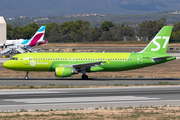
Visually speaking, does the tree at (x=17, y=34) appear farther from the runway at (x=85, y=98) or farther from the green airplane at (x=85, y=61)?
the runway at (x=85, y=98)

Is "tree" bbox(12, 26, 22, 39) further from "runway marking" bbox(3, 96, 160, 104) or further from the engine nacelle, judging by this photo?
"runway marking" bbox(3, 96, 160, 104)

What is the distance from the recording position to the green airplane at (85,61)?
4081 cm

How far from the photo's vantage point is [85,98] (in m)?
26.8

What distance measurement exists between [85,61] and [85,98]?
593 inches

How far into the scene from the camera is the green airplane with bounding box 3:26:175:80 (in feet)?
134

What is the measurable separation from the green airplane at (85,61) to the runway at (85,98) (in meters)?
8.35

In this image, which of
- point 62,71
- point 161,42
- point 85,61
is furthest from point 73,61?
point 161,42

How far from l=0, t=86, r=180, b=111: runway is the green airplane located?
27.4ft

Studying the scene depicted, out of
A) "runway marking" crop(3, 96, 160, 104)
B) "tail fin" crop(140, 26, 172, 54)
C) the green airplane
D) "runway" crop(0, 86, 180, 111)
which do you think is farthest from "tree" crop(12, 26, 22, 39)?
"runway marking" crop(3, 96, 160, 104)

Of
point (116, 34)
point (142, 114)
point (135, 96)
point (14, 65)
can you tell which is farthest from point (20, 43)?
point (116, 34)

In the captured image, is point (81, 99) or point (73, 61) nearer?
point (81, 99)

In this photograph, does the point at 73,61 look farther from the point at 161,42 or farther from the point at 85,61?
the point at 161,42

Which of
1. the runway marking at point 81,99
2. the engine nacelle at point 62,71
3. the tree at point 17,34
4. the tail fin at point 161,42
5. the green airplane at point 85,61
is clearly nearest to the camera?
the runway marking at point 81,99

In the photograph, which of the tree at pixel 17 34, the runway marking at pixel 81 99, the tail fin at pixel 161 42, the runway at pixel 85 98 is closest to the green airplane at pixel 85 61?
the tail fin at pixel 161 42
